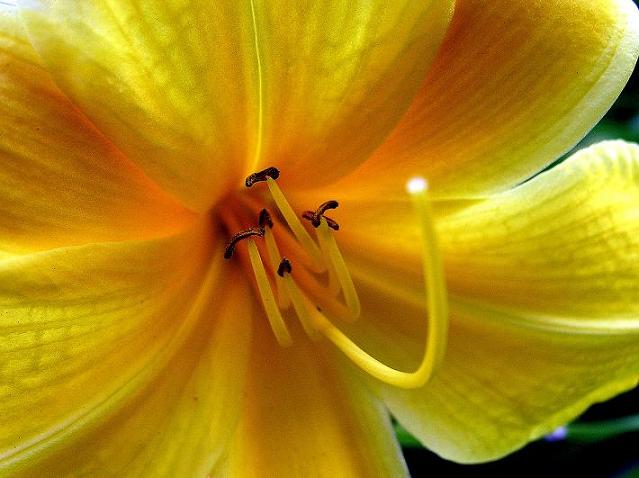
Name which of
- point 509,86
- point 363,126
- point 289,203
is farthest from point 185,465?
point 509,86

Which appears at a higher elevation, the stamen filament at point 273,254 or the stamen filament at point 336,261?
the stamen filament at point 273,254

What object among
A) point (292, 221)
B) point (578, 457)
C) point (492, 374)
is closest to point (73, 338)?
point (292, 221)

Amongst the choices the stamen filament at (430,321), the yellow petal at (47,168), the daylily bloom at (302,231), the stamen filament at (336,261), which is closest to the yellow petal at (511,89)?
the daylily bloom at (302,231)

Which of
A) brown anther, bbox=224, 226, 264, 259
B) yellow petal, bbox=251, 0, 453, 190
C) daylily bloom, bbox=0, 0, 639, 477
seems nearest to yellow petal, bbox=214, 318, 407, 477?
daylily bloom, bbox=0, 0, 639, 477

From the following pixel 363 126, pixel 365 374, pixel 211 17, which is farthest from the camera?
pixel 365 374

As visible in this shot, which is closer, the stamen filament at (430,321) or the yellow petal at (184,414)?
the stamen filament at (430,321)

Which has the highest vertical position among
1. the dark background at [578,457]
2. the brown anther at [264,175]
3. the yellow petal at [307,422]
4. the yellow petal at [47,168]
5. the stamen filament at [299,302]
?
the yellow petal at [47,168]

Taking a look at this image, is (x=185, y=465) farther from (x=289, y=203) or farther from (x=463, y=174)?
(x=463, y=174)

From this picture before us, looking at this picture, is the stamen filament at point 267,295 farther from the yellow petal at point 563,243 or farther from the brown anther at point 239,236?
the yellow petal at point 563,243
